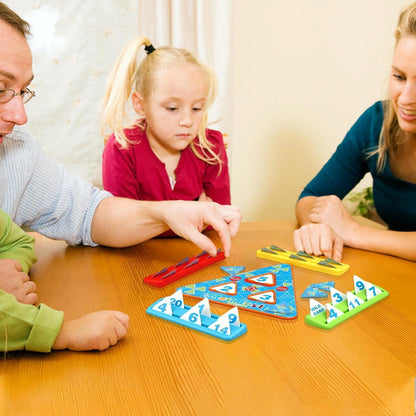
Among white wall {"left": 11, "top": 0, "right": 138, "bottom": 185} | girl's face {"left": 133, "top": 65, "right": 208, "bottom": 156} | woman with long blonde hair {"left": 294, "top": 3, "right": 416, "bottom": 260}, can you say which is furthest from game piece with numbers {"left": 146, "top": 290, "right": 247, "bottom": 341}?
white wall {"left": 11, "top": 0, "right": 138, "bottom": 185}

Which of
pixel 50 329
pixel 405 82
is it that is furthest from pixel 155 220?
pixel 405 82

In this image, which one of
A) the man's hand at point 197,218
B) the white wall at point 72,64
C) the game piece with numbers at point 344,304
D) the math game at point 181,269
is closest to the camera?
the game piece with numbers at point 344,304

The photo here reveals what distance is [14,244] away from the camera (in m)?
1.11

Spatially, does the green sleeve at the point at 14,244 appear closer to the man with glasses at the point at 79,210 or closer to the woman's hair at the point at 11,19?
the man with glasses at the point at 79,210

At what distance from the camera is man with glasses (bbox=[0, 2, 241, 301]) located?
118 centimetres

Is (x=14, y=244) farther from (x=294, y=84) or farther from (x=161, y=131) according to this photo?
(x=294, y=84)

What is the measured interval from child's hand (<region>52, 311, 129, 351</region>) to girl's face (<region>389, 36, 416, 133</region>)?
96 centimetres

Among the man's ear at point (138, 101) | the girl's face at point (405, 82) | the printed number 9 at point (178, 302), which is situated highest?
the girl's face at point (405, 82)

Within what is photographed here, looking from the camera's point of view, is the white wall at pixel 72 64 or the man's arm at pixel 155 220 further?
the white wall at pixel 72 64

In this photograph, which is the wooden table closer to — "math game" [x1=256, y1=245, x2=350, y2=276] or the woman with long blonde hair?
"math game" [x1=256, y1=245, x2=350, y2=276]

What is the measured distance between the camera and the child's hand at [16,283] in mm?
914

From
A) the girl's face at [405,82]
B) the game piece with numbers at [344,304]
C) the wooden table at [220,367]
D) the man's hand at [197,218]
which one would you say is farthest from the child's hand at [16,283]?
the girl's face at [405,82]

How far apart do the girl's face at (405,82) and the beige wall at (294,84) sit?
122cm

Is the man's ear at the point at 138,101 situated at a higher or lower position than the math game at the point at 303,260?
higher
